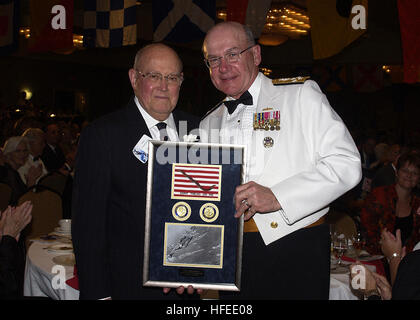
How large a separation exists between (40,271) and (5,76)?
1464cm

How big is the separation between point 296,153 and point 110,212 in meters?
0.90

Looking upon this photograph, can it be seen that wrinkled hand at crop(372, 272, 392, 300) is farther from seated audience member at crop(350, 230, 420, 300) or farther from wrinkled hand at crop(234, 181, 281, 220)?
wrinkled hand at crop(234, 181, 281, 220)

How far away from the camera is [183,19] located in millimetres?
5723

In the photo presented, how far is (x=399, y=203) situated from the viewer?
14.8 ft

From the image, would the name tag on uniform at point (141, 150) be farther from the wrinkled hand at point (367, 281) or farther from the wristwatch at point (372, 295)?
the wristwatch at point (372, 295)

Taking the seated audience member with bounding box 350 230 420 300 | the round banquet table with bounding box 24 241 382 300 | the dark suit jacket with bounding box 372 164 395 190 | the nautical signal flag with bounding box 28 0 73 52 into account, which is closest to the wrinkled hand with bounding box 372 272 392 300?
the seated audience member with bounding box 350 230 420 300

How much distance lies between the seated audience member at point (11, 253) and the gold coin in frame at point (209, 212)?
1.21 meters

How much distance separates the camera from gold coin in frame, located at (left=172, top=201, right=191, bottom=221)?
1936 millimetres

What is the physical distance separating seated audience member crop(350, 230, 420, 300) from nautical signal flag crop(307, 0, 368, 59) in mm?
2913

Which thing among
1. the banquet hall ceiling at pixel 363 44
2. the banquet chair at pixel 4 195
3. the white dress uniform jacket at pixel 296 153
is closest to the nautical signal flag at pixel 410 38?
the banquet hall ceiling at pixel 363 44

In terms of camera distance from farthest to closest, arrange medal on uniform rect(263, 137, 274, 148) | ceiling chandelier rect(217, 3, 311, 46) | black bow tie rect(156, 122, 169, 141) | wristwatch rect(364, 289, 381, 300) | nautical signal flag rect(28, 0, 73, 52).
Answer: ceiling chandelier rect(217, 3, 311, 46), nautical signal flag rect(28, 0, 73, 52), wristwatch rect(364, 289, 381, 300), black bow tie rect(156, 122, 169, 141), medal on uniform rect(263, 137, 274, 148)
